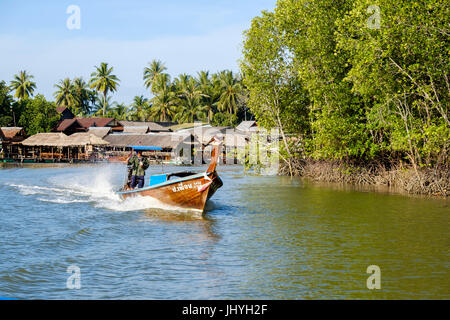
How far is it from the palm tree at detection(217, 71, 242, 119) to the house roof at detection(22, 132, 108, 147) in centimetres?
2134

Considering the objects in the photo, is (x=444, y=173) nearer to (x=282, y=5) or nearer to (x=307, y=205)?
(x=307, y=205)

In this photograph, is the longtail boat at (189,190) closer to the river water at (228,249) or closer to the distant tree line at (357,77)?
the river water at (228,249)

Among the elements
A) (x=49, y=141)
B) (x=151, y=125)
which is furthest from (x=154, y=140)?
(x=49, y=141)

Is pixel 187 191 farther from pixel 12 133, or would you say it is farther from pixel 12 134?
pixel 12 133

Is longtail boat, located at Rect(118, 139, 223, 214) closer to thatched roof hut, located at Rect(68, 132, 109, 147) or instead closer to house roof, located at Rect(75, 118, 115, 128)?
thatched roof hut, located at Rect(68, 132, 109, 147)

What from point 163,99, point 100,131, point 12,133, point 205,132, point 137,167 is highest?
point 163,99

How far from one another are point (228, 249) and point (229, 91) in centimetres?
6511

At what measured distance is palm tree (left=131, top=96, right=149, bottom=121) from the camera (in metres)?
92.8

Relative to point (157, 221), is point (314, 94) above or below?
above

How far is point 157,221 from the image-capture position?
16.7 m

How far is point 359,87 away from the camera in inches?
896

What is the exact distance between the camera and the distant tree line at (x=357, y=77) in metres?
20.0
